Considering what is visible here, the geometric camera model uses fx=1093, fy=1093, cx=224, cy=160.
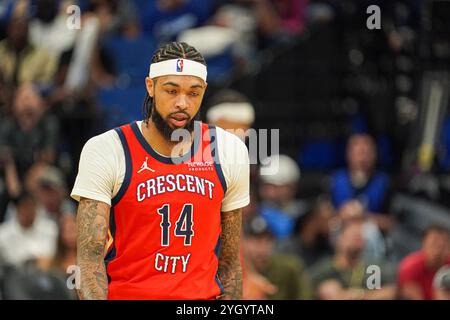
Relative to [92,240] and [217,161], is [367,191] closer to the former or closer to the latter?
[217,161]

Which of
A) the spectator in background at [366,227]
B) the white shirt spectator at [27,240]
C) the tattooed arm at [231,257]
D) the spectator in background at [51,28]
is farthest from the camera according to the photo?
the spectator in background at [51,28]

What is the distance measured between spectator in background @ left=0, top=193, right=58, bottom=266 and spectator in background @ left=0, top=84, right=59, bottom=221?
43 centimetres

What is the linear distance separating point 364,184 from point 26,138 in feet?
12.0

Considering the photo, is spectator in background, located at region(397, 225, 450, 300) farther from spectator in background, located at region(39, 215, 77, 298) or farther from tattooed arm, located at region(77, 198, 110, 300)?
tattooed arm, located at region(77, 198, 110, 300)

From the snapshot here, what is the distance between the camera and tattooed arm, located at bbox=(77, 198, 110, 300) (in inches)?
217

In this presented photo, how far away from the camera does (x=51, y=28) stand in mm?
12586

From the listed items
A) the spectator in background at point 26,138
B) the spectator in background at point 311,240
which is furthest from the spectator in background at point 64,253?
the spectator in background at point 311,240

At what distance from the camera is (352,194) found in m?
11.8

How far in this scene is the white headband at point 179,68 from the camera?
564cm

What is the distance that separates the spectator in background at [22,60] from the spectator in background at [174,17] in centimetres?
147

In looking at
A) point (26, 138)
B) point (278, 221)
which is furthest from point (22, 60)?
point (278, 221)

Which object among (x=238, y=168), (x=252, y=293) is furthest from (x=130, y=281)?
(x=252, y=293)

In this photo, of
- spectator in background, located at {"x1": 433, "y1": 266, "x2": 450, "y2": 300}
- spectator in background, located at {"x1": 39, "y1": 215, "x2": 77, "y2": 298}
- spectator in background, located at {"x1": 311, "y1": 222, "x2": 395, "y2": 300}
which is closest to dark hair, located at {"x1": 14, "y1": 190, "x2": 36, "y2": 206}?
spectator in background, located at {"x1": 39, "y1": 215, "x2": 77, "y2": 298}

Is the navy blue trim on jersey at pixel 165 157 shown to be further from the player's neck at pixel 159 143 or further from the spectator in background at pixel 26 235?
the spectator in background at pixel 26 235
